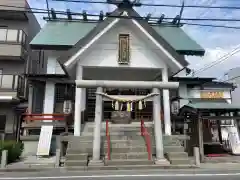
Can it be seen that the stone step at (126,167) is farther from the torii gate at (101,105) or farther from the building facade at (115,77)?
the building facade at (115,77)

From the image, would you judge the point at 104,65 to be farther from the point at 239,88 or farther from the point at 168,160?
the point at 239,88

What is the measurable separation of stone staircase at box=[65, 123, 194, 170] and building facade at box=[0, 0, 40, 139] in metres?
8.38

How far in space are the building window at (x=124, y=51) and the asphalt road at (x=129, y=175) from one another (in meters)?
6.70

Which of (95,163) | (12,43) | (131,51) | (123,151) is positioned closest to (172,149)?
(123,151)

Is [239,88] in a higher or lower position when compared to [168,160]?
higher

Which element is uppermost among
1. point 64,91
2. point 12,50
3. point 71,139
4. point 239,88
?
point 12,50

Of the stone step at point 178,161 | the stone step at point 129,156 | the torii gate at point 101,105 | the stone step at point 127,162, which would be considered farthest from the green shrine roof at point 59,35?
the stone step at point 178,161

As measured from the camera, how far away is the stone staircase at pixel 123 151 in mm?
11109

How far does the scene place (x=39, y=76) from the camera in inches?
649

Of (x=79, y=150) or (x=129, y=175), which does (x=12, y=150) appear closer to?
(x=79, y=150)

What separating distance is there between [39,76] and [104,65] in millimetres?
4960

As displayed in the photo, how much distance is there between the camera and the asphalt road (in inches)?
366

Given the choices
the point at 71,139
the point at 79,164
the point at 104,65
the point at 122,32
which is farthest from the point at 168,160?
the point at 122,32

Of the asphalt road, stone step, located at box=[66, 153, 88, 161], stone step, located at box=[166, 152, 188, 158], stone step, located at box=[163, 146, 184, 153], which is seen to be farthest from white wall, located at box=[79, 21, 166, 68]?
the asphalt road
